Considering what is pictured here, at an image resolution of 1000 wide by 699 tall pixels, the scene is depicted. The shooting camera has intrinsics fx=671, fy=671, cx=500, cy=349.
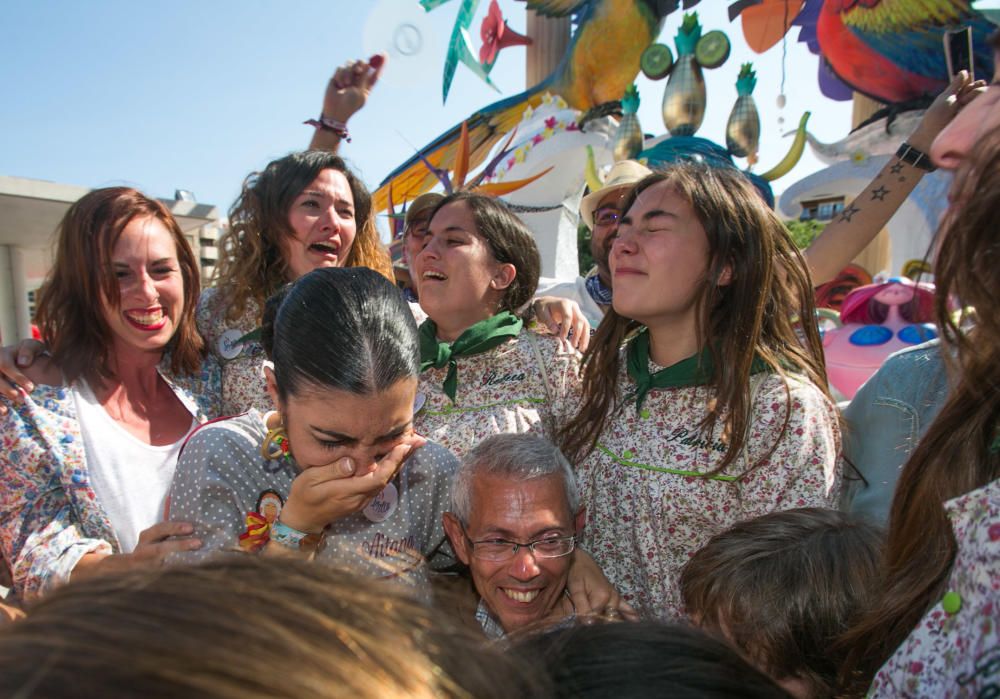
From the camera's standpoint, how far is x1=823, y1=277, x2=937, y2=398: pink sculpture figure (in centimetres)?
625

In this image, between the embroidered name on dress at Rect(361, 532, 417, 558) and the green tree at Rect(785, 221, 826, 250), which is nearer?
the embroidered name on dress at Rect(361, 532, 417, 558)

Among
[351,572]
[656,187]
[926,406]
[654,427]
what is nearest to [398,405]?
[654,427]

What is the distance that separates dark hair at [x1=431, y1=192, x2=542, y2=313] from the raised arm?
87cm

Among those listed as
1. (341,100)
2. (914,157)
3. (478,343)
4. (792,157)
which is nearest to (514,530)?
(478,343)

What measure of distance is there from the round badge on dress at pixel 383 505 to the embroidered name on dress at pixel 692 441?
0.82 m

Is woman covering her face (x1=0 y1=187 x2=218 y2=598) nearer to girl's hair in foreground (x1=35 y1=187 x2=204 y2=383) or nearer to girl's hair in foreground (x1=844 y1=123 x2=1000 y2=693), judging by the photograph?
girl's hair in foreground (x1=35 y1=187 x2=204 y2=383)

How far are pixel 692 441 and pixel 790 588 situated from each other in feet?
2.09

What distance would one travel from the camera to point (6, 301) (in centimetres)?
1082

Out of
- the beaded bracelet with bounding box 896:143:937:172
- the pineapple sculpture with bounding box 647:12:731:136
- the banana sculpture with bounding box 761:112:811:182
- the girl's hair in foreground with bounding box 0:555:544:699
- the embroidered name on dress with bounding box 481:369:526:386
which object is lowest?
the embroidered name on dress with bounding box 481:369:526:386

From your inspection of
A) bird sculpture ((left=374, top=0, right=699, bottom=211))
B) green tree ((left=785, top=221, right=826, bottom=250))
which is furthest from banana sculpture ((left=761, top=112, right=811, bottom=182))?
green tree ((left=785, top=221, right=826, bottom=250))

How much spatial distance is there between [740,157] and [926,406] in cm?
771

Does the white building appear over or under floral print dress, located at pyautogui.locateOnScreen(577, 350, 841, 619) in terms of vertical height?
over

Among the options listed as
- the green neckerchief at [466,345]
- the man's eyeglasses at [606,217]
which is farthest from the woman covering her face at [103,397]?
the man's eyeglasses at [606,217]

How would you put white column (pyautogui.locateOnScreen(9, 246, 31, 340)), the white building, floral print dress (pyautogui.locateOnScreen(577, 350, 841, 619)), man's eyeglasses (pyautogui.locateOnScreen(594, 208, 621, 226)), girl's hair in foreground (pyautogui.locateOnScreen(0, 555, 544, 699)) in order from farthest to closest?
white column (pyautogui.locateOnScreen(9, 246, 31, 340))
the white building
man's eyeglasses (pyautogui.locateOnScreen(594, 208, 621, 226))
floral print dress (pyautogui.locateOnScreen(577, 350, 841, 619))
girl's hair in foreground (pyautogui.locateOnScreen(0, 555, 544, 699))
